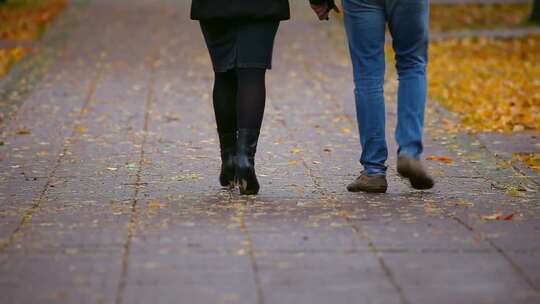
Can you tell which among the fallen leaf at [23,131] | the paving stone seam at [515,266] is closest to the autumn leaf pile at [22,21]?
the fallen leaf at [23,131]

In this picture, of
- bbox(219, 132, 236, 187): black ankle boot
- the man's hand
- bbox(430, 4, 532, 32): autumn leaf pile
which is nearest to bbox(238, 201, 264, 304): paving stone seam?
bbox(219, 132, 236, 187): black ankle boot

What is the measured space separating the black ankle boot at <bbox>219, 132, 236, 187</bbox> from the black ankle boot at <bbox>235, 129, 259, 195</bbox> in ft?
0.64

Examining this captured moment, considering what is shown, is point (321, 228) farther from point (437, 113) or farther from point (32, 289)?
point (437, 113)

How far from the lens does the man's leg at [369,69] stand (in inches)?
261

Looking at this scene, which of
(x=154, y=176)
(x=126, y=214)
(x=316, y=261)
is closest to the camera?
(x=316, y=261)

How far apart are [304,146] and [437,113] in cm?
219

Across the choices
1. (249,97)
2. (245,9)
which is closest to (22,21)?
(249,97)

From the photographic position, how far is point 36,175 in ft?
24.5

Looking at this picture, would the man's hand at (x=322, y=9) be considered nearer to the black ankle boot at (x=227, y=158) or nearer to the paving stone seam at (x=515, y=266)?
the black ankle boot at (x=227, y=158)

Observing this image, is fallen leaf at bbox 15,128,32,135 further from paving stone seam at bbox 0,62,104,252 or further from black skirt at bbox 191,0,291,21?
black skirt at bbox 191,0,291,21

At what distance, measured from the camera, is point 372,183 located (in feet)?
22.2

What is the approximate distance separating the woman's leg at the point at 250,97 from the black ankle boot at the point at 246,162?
48 millimetres

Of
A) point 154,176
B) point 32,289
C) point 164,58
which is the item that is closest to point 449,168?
point 154,176

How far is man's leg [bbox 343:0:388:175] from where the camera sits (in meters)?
6.64
